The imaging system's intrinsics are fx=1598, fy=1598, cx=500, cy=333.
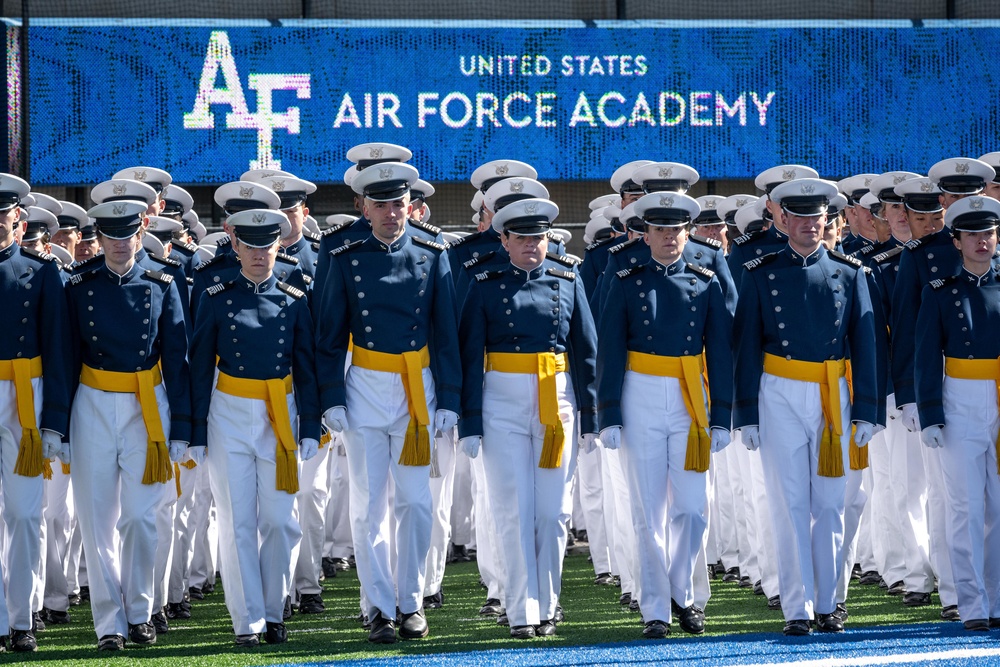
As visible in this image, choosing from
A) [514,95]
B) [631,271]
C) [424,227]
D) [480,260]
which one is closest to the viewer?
[631,271]

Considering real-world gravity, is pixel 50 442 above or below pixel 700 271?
below

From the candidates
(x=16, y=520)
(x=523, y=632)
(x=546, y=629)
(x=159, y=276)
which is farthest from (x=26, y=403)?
(x=546, y=629)

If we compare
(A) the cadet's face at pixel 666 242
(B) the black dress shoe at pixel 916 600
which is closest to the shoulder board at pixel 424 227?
(A) the cadet's face at pixel 666 242

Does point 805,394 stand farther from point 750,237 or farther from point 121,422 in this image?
point 121,422

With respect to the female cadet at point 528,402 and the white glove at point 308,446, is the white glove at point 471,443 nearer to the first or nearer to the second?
the female cadet at point 528,402

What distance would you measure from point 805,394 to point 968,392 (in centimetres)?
83

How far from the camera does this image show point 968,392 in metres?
7.46

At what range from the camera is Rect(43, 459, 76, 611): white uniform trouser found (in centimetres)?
812

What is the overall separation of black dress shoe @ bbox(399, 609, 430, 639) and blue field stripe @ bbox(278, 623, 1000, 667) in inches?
17.6

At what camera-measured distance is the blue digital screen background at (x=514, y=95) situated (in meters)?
13.2

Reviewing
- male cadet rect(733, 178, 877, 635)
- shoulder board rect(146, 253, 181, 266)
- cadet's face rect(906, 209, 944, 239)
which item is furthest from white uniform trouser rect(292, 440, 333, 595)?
cadet's face rect(906, 209, 944, 239)

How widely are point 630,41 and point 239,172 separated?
355cm

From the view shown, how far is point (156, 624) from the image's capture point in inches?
306

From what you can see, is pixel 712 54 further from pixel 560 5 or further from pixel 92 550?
pixel 92 550
